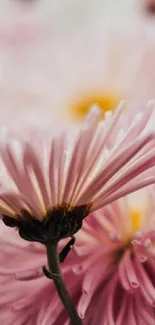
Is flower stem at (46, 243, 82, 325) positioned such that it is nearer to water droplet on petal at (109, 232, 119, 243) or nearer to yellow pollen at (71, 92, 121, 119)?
water droplet on petal at (109, 232, 119, 243)

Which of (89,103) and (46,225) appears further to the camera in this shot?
(89,103)

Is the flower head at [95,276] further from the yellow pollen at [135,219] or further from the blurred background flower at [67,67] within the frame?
the blurred background flower at [67,67]

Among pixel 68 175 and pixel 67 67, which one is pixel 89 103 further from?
pixel 68 175

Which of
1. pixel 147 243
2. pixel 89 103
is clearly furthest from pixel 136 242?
pixel 89 103

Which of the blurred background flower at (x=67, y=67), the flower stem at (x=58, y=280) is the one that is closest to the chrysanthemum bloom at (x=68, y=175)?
the flower stem at (x=58, y=280)

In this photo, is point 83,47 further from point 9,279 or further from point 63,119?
point 9,279

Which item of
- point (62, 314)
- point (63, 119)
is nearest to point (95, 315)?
point (62, 314)

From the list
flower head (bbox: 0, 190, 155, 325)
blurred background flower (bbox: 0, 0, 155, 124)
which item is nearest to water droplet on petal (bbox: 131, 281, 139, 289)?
flower head (bbox: 0, 190, 155, 325)
